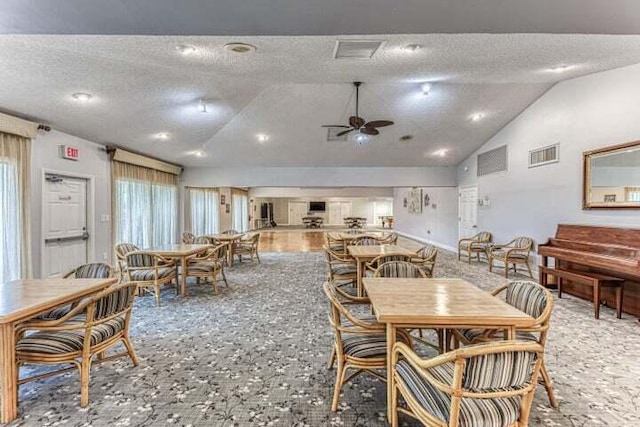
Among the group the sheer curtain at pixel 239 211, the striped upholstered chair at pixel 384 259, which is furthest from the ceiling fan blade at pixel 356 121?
the sheer curtain at pixel 239 211

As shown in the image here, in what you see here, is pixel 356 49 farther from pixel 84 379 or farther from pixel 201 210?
pixel 201 210

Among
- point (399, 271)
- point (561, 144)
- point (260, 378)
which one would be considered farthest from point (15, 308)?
point (561, 144)

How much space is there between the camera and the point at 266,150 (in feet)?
29.3

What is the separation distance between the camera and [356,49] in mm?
3691

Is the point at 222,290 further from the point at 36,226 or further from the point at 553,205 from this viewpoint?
the point at 553,205

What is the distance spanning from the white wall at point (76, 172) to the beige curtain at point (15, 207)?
0.21 metres

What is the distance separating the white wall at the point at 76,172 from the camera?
16.5ft

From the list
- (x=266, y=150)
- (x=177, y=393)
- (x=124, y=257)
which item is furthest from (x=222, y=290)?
(x=266, y=150)

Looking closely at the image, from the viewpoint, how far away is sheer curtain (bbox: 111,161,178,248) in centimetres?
703

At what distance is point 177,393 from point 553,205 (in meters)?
6.39

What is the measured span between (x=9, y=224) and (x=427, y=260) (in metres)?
5.47

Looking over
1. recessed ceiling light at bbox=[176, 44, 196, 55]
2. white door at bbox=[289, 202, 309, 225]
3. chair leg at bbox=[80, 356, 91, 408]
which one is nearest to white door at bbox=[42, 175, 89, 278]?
recessed ceiling light at bbox=[176, 44, 196, 55]

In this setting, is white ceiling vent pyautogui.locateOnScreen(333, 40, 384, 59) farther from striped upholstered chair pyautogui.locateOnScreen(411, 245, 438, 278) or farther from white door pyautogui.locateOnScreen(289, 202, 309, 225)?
white door pyautogui.locateOnScreen(289, 202, 309, 225)

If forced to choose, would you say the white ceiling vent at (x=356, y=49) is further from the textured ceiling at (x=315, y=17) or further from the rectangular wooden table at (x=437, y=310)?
the rectangular wooden table at (x=437, y=310)
